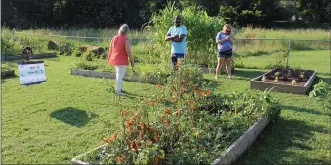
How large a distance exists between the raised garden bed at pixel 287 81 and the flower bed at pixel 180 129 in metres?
2.79

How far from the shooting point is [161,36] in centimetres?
1073

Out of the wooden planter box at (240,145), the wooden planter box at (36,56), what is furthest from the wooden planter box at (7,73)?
the wooden planter box at (240,145)

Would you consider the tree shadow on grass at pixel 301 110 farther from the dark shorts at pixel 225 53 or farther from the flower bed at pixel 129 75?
the dark shorts at pixel 225 53

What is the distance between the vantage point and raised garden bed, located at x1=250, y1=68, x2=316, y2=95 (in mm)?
8095

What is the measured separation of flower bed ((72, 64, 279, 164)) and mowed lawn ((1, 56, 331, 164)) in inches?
14.2

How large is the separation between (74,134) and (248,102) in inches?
108

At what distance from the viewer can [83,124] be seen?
5.54m

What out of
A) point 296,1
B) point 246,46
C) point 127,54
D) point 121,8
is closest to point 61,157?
point 127,54

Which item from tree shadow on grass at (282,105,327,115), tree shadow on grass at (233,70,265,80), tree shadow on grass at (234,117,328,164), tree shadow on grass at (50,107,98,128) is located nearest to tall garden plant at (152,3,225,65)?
tree shadow on grass at (233,70,265,80)

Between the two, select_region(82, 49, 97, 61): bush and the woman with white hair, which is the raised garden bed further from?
select_region(82, 49, 97, 61): bush

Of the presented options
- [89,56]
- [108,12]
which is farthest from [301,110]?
[108,12]

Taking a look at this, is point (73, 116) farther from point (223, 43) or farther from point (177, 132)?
point (223, 43)

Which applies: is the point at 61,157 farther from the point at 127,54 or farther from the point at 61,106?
the point at 127,54

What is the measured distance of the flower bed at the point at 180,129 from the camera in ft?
12.4
